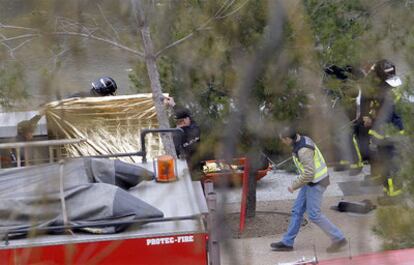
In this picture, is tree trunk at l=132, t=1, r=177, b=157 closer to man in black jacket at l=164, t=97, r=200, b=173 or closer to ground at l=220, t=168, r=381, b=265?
man in black jacket at l=164, t=97, r=200, b=173

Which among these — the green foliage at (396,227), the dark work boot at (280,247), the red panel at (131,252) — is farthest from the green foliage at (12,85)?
the dark work boot at (280,247)

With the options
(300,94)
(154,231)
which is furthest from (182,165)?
(300,94)


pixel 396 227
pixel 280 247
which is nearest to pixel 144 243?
pixel 396 227

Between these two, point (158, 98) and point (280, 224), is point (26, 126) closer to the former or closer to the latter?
point (158, 98)

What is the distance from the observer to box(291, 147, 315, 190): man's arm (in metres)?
8.33

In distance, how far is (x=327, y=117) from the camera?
9.67 feet

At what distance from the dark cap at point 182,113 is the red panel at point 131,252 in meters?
2.79

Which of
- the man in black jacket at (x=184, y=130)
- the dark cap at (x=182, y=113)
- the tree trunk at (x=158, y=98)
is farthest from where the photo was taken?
the dark cap at (x=182, y=113)

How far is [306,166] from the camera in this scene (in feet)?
27.9

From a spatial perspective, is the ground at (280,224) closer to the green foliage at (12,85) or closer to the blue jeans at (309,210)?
the blue jeans at (309,210)

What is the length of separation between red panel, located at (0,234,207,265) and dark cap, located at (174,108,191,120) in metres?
2.79

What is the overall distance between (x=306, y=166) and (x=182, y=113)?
1.30 metres

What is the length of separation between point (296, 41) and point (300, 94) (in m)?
1.41

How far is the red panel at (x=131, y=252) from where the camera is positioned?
5.29 m
